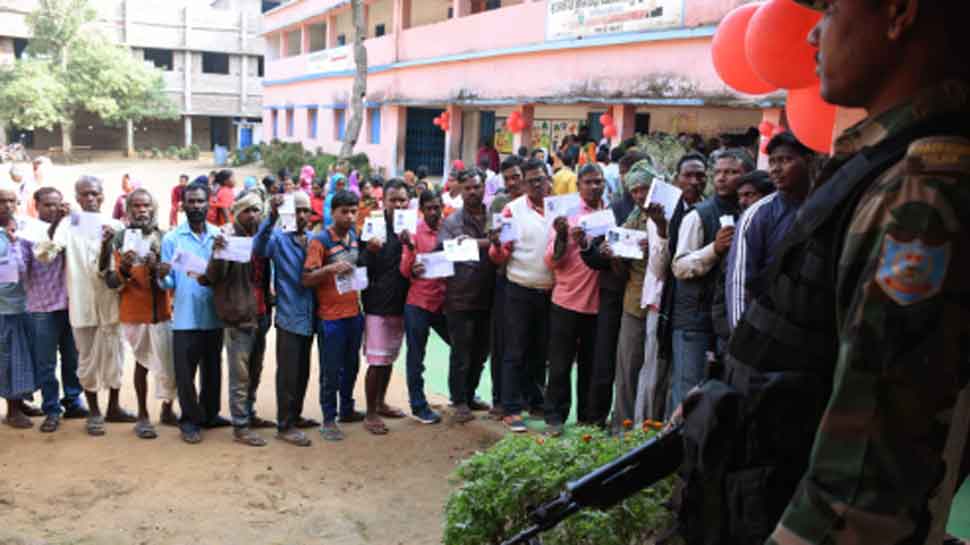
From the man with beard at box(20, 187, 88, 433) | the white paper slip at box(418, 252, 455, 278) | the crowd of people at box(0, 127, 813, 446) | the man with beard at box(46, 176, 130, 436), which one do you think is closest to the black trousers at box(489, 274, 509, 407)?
the crowd of people at box(0, 127, 813, 446)

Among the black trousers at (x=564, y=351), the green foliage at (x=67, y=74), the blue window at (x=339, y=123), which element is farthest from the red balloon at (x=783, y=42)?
the green foliage at (x=67, y=74)

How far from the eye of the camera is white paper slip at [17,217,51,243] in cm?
579

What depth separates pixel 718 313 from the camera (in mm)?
4195

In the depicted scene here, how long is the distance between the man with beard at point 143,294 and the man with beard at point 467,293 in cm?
212

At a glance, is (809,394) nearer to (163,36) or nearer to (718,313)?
(718,313)

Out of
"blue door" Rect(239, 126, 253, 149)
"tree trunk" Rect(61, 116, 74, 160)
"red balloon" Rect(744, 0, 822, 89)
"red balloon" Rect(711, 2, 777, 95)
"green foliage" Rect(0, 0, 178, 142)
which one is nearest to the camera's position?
"red balloon" Rect(744, 0, 822, 89)

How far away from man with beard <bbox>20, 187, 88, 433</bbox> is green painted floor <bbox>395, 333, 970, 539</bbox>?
3056 mm

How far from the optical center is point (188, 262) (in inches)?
220

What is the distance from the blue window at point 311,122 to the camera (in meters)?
30.5

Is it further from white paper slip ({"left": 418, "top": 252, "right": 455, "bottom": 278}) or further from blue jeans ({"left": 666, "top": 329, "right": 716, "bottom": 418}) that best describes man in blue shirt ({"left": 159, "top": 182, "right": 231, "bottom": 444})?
blue jeans ({"left": 666, "top": 329, "right": 716, "bottom": 418})

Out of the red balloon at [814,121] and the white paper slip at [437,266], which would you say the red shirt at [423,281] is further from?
the red balloon at [814,121]

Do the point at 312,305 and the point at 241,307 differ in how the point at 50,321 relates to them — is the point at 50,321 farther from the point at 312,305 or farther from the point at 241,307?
the point at 312,305

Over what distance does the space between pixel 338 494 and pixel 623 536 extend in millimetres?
2586

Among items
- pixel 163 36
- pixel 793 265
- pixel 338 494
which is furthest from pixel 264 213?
pixel 163 36
